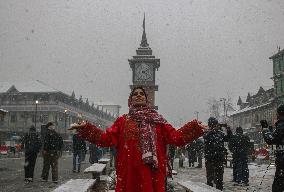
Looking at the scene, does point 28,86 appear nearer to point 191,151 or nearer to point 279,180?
point 191,151

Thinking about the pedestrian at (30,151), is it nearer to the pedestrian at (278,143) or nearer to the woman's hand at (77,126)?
the pedestrian at (278,143)

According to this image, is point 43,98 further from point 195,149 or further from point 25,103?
point 195,149

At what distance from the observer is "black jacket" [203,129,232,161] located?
10.7 meters

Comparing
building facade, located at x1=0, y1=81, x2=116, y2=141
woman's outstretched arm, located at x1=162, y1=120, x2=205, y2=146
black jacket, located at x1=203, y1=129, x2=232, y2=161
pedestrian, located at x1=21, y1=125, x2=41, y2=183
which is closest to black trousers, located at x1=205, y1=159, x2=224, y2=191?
black jacket, located at x1=203, y1=129, x2=232, y2=161

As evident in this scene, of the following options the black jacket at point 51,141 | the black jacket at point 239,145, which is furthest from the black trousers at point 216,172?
the black jacket at point 51,141

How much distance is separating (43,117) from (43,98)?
3.75 m

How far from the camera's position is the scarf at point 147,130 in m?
4.83

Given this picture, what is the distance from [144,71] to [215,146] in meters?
15.4

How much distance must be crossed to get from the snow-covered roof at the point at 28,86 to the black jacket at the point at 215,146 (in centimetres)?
7466

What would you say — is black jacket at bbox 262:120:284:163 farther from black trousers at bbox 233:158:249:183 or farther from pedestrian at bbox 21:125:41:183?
pedestrian at bbox 21:125:41:183

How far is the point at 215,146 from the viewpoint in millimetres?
10766

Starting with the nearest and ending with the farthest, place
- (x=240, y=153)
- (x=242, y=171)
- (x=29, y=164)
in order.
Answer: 1. (x=242, y=171)
2. (x=240, y=153)
3. (x=29, y=164)

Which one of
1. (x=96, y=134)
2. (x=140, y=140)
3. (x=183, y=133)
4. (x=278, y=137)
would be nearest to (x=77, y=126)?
(x=96, y=134)

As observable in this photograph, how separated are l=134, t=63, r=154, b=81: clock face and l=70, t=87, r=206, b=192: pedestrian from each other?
20.2 m
